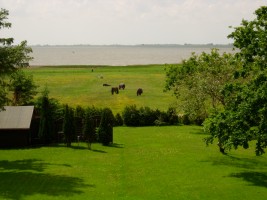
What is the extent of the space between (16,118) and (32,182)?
16.3 m

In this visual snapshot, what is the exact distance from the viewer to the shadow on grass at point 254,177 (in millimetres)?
26369

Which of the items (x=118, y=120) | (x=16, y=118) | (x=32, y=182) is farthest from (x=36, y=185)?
(x=118, y=120)

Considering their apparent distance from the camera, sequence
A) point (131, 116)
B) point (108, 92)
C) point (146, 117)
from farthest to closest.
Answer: point (108, 92), point (146, 117), point (131, 116)

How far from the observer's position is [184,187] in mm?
25266

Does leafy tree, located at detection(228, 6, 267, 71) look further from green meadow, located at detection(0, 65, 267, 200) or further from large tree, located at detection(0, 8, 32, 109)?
large tree, located at detection(0, 8, 32, 109)

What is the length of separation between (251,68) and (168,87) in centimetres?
3127

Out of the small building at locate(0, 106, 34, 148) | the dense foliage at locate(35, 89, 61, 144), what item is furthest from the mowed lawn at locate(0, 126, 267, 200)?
the dense foliage at locate(35, 89, 61, 144)

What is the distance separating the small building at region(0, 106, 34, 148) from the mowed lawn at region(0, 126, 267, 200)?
202 cm

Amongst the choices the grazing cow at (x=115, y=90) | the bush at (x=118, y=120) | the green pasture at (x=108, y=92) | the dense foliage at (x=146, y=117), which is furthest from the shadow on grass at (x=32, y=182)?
the grazing cow at (x=115, y=90)

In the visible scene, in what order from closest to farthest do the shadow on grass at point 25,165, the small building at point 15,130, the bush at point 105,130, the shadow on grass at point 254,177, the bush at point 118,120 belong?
1. the shadow on grass at point 254,177
2. the shadow on grass at point 25,165
3. the small building at point 15,130
4. the bush at point 105,130
5. the bush at point 118,120

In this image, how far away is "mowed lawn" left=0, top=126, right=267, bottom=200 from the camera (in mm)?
24219

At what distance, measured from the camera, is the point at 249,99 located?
80.2 feet

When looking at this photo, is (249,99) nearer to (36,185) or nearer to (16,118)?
(36,185)

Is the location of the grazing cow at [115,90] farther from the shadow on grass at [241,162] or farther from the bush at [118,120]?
the shadow on grass at [241,162]
